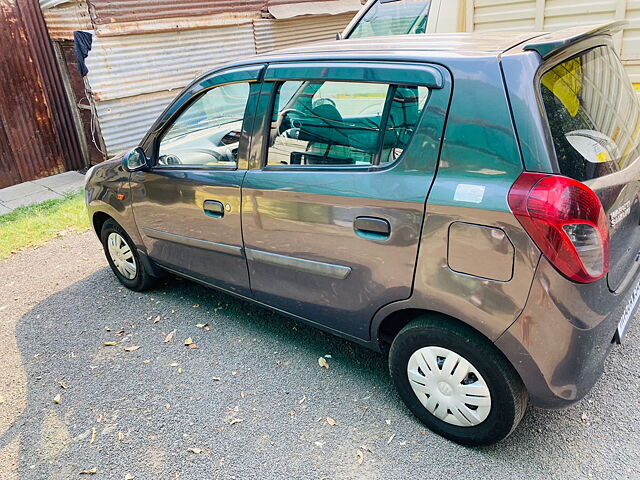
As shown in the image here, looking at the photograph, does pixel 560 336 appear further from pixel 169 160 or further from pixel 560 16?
pixel 560 16

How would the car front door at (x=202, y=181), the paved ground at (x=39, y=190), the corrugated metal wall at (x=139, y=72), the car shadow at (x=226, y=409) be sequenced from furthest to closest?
the corrugated metal wall at (x=139, y=72)
the paved ground at (x=39, y=190)
the car front door at (x=202, y=181)
the car shadow at (x=226, y=409)

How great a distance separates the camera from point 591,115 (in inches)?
90.4

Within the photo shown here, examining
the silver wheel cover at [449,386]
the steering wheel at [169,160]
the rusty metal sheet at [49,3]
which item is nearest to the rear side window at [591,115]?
the silver wheel cover at [449,386]

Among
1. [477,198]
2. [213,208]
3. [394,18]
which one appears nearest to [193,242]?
[213,208]

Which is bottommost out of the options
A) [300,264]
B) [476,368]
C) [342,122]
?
[476,368]

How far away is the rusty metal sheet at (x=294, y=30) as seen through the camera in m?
9.22

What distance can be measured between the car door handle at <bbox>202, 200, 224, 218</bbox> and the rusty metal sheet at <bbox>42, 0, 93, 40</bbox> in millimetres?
5207

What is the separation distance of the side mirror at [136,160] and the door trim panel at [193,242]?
1.53ft

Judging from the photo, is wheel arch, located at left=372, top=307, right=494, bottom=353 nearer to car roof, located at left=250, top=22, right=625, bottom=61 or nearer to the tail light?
the tail light

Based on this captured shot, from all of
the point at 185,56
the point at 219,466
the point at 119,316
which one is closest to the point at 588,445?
the point at 219,466

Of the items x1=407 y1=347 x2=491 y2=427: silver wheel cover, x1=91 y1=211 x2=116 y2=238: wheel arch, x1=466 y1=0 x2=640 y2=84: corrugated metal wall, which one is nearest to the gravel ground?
x1=407 y1=347 x2=491 y2=427: silver wheel cover

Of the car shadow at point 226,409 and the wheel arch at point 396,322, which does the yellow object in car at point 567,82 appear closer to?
the wheel arch at point 396,322

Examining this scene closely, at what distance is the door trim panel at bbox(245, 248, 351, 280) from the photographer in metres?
2.67

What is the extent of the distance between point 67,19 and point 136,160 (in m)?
4.93
